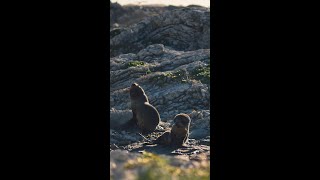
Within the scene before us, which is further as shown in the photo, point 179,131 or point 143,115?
point 143,115

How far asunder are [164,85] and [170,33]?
7.26 meters

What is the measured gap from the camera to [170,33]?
2494 cm

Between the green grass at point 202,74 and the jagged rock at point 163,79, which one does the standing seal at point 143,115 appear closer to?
the jagged rock at point 163,79

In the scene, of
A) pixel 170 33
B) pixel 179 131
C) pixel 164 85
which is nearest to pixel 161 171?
pixel 179 131

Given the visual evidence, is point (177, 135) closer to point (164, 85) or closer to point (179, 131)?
point (179, 131)

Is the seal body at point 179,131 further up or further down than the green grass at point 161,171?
further down

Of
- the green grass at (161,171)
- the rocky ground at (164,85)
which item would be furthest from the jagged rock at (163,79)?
the green grass at (161,171)

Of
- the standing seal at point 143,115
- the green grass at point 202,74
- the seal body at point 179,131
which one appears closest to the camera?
the seal body at point 179,131

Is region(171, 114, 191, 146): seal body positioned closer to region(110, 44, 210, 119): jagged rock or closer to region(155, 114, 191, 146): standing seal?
region(155, 114, 191, 146): standing seal

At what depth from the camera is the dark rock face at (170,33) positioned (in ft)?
80.4

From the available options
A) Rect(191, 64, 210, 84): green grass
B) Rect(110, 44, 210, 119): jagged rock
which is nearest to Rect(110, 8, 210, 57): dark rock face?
Rect(110, 44, 210, 119): jagged rock
